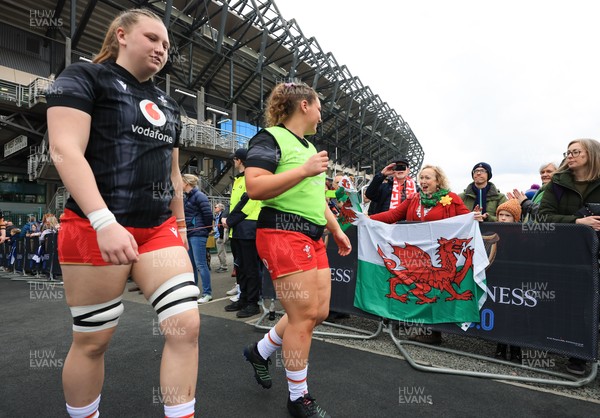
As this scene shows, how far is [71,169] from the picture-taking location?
3.95 ft

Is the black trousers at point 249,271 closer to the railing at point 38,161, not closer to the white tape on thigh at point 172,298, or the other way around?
the white tape on thigh at point 172,298

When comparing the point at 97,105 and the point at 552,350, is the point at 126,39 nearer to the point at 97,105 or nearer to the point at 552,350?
the point at 97,105

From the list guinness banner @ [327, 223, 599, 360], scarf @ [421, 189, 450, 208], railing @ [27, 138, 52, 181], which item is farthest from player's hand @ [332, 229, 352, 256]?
railing @ [27, 138, 52, 181]

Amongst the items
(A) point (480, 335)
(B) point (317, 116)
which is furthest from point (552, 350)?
(B) point (317, 116)

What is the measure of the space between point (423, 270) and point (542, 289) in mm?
976

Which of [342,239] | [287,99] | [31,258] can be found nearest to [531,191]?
[342,239]

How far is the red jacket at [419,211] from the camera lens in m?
3.62

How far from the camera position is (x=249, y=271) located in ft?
15.1

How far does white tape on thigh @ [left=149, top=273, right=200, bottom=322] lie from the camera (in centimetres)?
138

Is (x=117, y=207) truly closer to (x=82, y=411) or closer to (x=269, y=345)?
(x=82, y=411)

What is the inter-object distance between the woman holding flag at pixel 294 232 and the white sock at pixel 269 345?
346 mm

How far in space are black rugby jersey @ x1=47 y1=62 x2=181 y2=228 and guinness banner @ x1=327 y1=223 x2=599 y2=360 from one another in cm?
290

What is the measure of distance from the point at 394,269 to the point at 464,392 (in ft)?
4.49

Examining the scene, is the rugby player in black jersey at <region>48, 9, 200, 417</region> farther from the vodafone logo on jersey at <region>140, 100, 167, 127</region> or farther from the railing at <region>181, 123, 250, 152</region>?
the railing at <region>181, 123, 250, 152</region>
